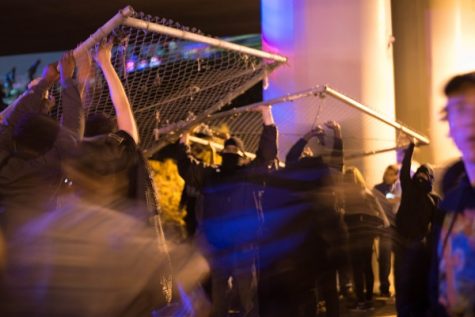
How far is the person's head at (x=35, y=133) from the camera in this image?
329cm

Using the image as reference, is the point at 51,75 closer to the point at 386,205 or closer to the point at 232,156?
the point at 232,156

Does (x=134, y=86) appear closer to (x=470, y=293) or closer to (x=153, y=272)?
(x=153, y=272)

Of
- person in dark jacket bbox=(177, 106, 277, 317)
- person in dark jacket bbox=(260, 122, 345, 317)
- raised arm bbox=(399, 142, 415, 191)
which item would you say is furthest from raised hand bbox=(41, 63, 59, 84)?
raised arm bbox=(399, 142, 415, 191)

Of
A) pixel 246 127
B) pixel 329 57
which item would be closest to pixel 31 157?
pixel 329 57

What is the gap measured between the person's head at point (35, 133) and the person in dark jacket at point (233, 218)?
325cm

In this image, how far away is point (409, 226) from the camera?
711 centimetres

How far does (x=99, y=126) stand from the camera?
420 centimetres

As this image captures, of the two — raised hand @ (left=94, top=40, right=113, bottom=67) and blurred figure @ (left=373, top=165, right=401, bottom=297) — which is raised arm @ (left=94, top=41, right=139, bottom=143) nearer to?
raised hand @ (left=94, top=40, right=113, bottom=67)

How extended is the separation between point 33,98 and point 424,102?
842cm

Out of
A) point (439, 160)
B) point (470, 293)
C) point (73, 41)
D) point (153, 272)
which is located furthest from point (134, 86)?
point (73, 41)

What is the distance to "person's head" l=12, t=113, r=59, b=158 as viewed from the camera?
10.8ft

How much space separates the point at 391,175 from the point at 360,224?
1870mm

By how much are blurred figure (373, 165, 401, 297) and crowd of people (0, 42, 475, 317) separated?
5.55ft

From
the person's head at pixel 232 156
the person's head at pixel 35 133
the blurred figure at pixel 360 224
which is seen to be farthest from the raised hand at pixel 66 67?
the blurred figure at pixel 360 224
